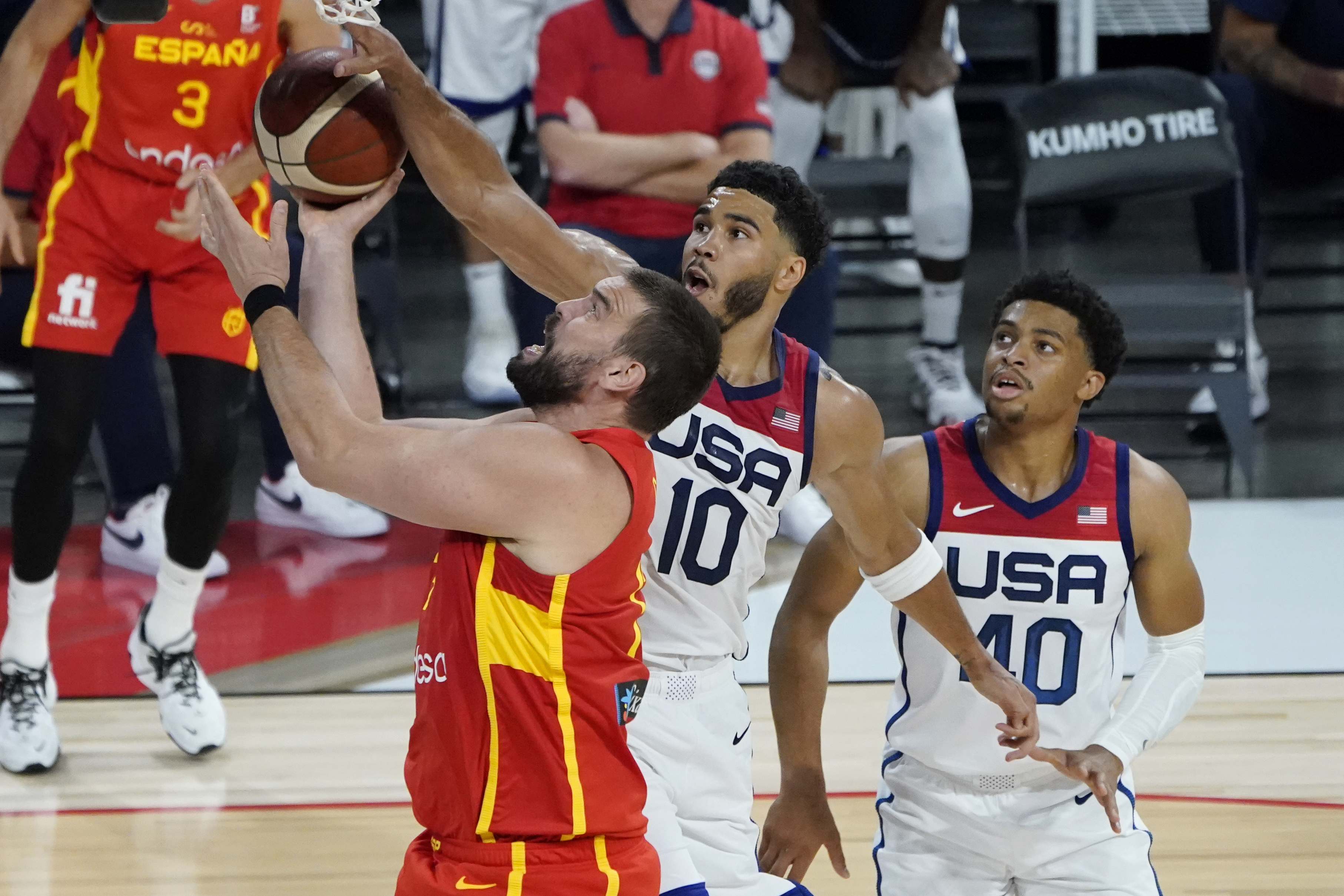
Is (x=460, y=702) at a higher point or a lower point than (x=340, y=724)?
higher

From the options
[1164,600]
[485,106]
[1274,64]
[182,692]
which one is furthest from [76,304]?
[1274,64]

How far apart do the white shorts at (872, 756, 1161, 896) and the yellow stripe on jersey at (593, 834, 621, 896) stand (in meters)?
0.95

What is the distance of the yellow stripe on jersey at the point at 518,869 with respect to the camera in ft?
8.50

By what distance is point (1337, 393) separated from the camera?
26.4ft

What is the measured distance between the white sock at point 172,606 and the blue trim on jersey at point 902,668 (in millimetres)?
2076

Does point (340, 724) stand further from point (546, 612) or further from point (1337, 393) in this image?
point (1337, 393)

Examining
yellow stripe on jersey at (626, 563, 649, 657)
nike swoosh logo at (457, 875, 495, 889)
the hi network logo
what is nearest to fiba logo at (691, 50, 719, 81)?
yellow stripe on jersey at (626, 563, 649, 657)

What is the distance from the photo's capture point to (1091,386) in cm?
362

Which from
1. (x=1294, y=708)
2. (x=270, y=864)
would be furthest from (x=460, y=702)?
(x=1294, y=708)

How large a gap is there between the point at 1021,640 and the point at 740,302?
2.90 feet

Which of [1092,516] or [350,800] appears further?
[350,800]

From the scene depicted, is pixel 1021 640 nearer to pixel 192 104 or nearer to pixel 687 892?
pixel 687 892

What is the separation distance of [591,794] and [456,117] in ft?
4.20

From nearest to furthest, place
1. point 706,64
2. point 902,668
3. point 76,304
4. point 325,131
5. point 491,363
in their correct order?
point 325,131 < point 902,668 < point 76,304 < point 706,64 < point 491,363
